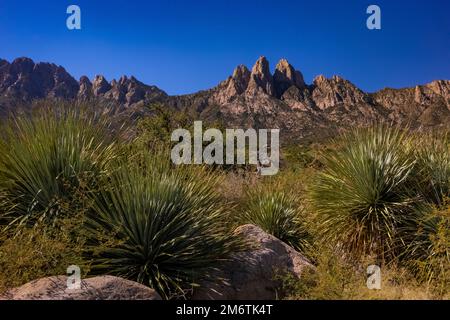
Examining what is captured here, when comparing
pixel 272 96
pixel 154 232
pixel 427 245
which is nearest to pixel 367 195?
pixel 427 245

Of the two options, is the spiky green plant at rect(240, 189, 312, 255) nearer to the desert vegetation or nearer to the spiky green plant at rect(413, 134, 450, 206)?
the desert vegetation

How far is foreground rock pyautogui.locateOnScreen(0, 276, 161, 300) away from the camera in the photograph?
3.80 meters

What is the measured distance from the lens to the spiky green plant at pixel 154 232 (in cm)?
497

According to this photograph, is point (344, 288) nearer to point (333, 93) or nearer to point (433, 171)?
point (433, 171)

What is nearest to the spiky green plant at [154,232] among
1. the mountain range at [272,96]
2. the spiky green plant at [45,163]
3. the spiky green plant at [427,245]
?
the spiky green plant at [45,163]

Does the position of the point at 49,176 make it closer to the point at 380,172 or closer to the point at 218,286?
the point at 218,286

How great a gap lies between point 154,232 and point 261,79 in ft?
409

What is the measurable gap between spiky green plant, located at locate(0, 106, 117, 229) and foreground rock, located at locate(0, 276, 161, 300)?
104 centimetres

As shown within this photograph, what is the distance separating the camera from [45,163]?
5.36m

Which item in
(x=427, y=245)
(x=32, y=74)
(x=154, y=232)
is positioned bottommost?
(x=427, y=245)

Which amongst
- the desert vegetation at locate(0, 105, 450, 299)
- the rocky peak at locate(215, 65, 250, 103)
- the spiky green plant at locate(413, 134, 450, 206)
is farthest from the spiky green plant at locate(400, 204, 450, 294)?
the rocky peak at locate(215, 65, 250, 103)

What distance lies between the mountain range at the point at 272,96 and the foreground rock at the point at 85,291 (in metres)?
69.6
